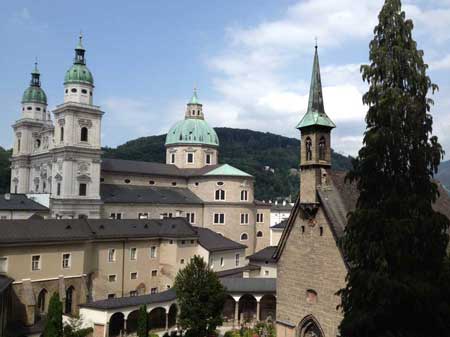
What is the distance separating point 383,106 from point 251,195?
55.3 meters

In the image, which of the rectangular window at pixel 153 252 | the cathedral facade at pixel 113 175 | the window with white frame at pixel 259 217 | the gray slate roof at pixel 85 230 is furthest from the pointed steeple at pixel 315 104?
the window with white frame at pixel 259 217

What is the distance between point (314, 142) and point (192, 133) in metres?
56.0

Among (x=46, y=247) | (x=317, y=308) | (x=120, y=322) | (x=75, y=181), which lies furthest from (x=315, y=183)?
(x=75, y=181)

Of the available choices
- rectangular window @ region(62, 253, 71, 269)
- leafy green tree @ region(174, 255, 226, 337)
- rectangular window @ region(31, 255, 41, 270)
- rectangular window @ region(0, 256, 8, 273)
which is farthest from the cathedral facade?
leafy green tree @ region(174, 255, 226, 337)

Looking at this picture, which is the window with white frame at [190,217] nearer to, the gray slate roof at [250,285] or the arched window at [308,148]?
the gray slate roof at [250,285]

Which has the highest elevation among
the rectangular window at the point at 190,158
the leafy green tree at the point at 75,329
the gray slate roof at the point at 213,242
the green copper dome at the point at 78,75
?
the green copper dome at the point at 78,75

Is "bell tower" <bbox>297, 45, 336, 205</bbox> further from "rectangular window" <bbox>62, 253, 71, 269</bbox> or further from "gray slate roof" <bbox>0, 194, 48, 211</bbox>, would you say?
"gray slate roof" <bbox>0, 194, 48, 211</bbox>

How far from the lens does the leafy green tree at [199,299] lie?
108ft

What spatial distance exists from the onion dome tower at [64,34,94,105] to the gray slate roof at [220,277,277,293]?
33.3 m

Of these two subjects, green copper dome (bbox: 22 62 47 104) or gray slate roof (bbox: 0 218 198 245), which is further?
green copper dome (bbox: 22 62 47 104)

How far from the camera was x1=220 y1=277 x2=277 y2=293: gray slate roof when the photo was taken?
41.7m

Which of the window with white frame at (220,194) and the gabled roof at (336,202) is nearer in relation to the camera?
the gabled roof at (336,202)

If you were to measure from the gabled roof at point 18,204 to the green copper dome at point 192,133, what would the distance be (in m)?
29.1

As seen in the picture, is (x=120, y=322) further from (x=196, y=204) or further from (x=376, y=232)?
(x=196, y=204)
